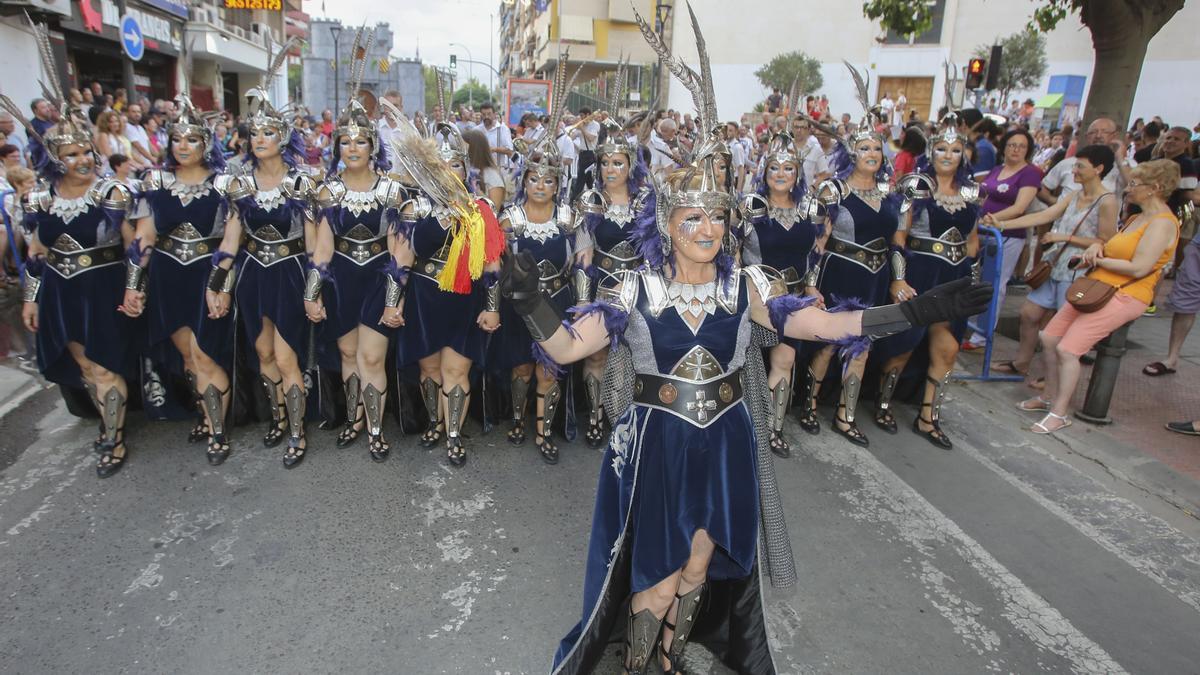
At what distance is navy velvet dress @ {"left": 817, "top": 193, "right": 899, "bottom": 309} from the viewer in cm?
498

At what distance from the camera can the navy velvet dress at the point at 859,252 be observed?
4980 mm

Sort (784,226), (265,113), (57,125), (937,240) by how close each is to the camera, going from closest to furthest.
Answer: (57,125) → (265,113) → (784,226) → (937,240)

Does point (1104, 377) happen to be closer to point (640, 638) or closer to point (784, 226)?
point (784, 226)

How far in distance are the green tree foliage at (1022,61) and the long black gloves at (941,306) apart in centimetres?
3812

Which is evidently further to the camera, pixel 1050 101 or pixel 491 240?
pixel 1050 101

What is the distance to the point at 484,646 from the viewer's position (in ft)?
10.3

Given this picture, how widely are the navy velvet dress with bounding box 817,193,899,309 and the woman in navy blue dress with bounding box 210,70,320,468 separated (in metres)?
3.43

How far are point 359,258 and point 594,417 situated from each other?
1.91m

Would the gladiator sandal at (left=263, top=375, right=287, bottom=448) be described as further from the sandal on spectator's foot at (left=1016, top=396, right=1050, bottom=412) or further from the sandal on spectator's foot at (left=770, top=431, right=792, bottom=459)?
the sandal on spectator's foot at (left=1016, top=396, right=1050, bottom=412)

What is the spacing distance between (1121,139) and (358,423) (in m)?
8.71

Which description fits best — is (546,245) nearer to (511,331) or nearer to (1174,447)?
(511,331)

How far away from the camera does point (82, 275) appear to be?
4.38 metres

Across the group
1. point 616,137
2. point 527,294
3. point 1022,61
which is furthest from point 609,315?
point 1022,61

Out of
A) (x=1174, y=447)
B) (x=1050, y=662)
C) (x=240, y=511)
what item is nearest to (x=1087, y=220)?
(x=1174, y=447)
